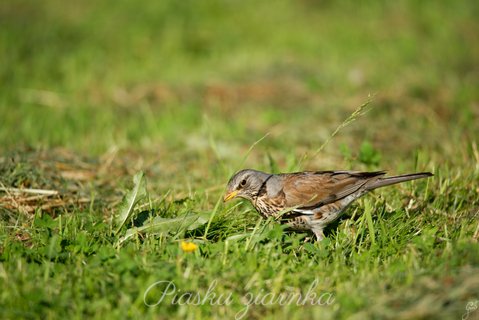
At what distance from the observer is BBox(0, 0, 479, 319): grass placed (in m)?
3.89

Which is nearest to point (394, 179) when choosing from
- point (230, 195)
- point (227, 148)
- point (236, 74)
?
point (230, 195)

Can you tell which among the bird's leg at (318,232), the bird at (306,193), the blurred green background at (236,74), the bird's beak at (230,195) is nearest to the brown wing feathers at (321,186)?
the bird at (306,193)

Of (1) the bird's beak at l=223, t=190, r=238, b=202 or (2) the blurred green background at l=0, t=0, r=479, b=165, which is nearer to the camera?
(1) the bird's beak at l=223, t=190, r=238, b=202

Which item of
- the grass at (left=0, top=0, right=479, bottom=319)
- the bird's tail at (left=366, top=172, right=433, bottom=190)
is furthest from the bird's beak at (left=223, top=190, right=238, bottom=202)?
the bird's tail at (left=366, top=172, right=433, bottom=190)

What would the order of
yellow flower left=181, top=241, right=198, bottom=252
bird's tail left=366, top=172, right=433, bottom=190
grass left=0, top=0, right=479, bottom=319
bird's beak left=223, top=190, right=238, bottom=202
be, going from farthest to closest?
bird's beak left=223, top=190, right=238, bottom=202 < bird's tail left=366, top=172, right=433, bottom=190 < yellow flower left=181, top=241, right=198, bottom=252 < grass left=0, top=0, right=479, bottom=319

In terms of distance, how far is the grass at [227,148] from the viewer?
3.89 meters

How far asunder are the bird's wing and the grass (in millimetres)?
257

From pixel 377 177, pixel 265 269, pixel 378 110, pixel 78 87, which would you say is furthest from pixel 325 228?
pixel 78 87

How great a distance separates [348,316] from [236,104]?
6.42m

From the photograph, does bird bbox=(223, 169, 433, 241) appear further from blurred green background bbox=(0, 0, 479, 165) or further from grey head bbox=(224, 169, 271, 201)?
blurred green background bbox=(0, 0, 479, 165)

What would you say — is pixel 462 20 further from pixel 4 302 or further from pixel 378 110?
pixel 4 302

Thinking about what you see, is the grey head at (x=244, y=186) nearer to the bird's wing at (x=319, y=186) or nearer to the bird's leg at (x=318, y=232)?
the bird's wing at (x=319, y=186)

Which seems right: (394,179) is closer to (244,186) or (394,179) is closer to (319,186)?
(319,186)

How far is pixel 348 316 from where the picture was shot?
3521mm
